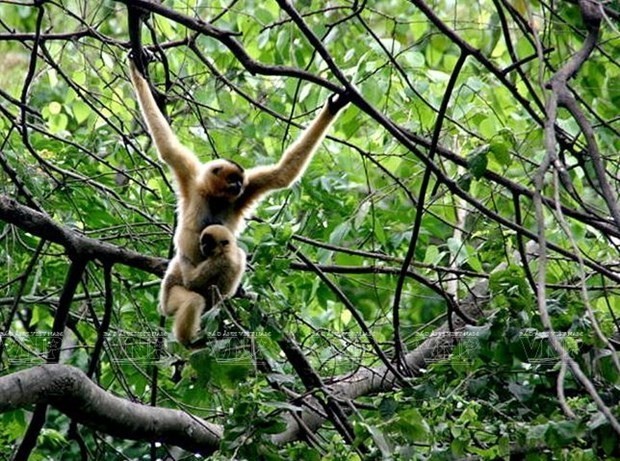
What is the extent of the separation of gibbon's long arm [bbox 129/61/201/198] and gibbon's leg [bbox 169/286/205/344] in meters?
0.86

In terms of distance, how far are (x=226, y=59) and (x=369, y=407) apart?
3.50 m

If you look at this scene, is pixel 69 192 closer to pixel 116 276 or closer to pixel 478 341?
pixel 116 276

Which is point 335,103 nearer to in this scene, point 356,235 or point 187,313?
point 187,313

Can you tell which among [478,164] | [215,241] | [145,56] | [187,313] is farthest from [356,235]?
[478,164]

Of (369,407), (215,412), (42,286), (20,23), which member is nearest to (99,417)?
(215,412)

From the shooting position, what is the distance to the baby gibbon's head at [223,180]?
6.16 m

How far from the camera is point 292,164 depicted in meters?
6.05

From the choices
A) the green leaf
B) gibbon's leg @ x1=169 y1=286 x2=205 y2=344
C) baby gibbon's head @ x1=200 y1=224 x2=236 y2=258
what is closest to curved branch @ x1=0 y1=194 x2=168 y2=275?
gibbon's leg @ x1=169 y1=286 x2=205 y2=344

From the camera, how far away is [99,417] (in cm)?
455

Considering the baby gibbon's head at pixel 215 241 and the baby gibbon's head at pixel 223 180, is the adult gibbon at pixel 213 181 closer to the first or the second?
the baby gibbon's head at pixel 223 180

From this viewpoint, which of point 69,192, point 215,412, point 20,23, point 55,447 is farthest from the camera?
point 20,23

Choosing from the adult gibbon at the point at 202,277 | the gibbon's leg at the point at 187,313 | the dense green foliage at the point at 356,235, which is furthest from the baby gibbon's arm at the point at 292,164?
the gibbon's leg at the point at 187,313

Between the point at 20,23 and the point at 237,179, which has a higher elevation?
the point at 20,23

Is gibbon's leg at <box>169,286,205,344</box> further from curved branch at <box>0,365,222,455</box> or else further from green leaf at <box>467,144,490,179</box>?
green leaf at <box>467,144,490,179</box>
